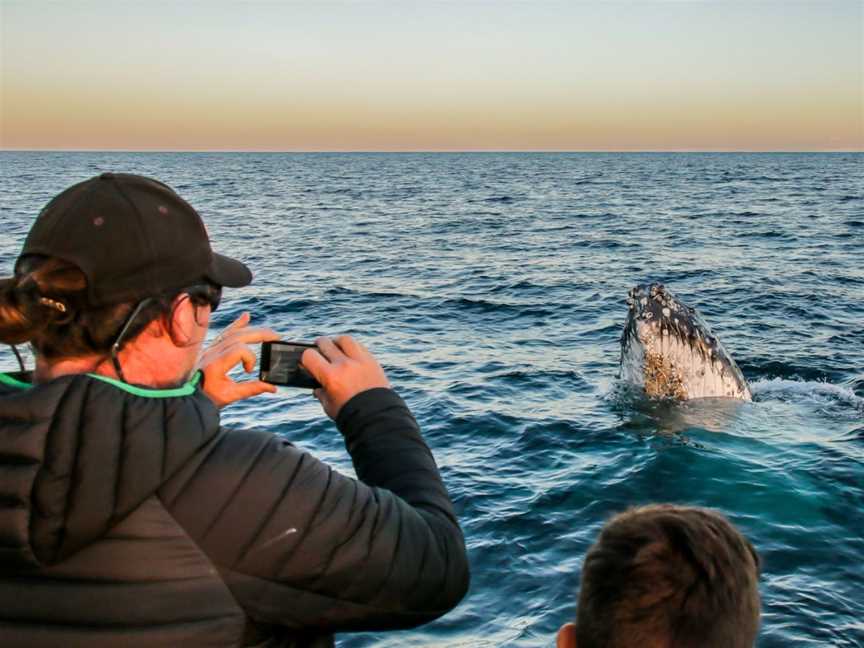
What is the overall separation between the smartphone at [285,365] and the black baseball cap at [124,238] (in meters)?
0.48

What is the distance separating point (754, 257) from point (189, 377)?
28440 millimetres

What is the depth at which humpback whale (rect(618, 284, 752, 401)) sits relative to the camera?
37.5ft

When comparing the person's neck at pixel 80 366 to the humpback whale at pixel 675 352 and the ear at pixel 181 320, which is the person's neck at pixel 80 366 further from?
the humpback whale at pixel 675 352

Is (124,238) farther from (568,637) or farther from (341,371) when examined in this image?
(568,637)

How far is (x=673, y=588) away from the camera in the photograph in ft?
6.66

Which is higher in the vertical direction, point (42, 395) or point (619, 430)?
point (42, 395)

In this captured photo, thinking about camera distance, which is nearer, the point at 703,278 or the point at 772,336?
the point at 772,336

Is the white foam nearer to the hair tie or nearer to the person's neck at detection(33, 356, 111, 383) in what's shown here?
the person's neck at detection(33, 356, 111, 383)

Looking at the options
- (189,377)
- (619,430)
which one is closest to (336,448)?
(619,430)

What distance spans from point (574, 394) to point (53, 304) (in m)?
10.8

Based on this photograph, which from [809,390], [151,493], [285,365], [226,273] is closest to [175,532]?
[151,493]

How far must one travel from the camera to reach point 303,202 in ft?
195

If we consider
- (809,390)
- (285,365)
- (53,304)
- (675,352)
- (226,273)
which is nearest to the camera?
(53,304)

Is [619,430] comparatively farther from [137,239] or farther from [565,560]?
[137,239]
